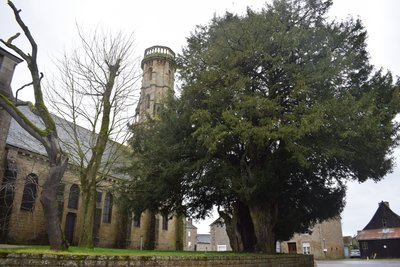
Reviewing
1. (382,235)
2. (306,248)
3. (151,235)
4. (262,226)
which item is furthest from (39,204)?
(382,235)

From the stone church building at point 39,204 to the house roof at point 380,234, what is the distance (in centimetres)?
3135

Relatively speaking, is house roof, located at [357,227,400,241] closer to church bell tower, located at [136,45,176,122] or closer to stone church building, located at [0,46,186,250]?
stone church building, located at [0,46,186,250]

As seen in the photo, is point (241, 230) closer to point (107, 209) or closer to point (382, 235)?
point (107, 209)

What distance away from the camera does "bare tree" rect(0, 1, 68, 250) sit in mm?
9742

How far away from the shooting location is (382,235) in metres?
50.1

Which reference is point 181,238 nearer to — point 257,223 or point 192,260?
point 257,223

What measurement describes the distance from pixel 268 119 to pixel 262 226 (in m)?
6.53

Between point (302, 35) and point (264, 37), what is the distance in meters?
1.74

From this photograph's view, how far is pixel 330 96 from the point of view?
49.1 ft

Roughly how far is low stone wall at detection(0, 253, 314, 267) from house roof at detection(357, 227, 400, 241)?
138 ft

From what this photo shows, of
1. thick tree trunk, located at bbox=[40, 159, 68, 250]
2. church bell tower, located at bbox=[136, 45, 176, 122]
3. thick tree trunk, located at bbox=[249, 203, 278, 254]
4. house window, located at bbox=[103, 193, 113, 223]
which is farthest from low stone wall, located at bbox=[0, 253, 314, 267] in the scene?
church bell tower, located at bbox=[136, 45, 176, 122]

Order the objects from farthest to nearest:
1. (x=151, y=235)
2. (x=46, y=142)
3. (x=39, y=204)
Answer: (x=151, y=235) < (x=39, y=204) < (x=46, y=142)

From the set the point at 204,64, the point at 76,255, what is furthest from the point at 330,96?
the point at 76,255

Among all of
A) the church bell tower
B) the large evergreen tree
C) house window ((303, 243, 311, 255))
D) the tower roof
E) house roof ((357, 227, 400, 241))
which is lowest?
house window ((303, 243, 311, 255))
